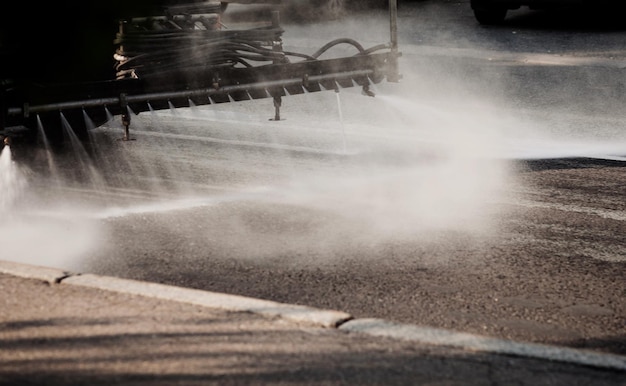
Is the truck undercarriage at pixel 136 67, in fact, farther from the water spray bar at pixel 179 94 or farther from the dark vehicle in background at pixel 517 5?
the dark vehicle in background at pixel 517 5

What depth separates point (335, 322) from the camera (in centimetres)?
490

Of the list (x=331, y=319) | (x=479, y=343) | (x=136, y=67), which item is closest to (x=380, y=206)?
(x=136, y=67)

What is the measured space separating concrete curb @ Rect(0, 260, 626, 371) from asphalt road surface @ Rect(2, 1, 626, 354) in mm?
204

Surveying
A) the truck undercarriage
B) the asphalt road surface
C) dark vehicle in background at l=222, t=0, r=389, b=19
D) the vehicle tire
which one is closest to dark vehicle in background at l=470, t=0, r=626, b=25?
the vehicle tire

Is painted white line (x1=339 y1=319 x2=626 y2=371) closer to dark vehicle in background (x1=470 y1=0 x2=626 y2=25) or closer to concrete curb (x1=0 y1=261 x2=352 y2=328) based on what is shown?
concrete curb (x1=0 y1=261 x2=352 y2=328)

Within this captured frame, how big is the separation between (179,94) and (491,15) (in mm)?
10826

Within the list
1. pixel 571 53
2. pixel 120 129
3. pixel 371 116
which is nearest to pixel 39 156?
pixel 120 129

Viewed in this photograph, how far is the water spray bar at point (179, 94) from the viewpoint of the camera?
6.88 metres

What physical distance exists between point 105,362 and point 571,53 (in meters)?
11.0

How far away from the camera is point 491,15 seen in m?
17.7

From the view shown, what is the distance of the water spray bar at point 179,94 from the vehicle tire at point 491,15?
30.2 feet

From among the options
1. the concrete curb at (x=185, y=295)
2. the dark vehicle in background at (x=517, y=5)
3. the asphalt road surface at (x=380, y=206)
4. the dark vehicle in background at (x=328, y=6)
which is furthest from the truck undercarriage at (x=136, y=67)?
the dark vehicle in background at (x=328, y=6)

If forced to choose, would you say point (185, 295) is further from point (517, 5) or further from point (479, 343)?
point (517, 5)

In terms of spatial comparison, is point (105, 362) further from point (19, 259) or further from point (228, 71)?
point (228, 71)
